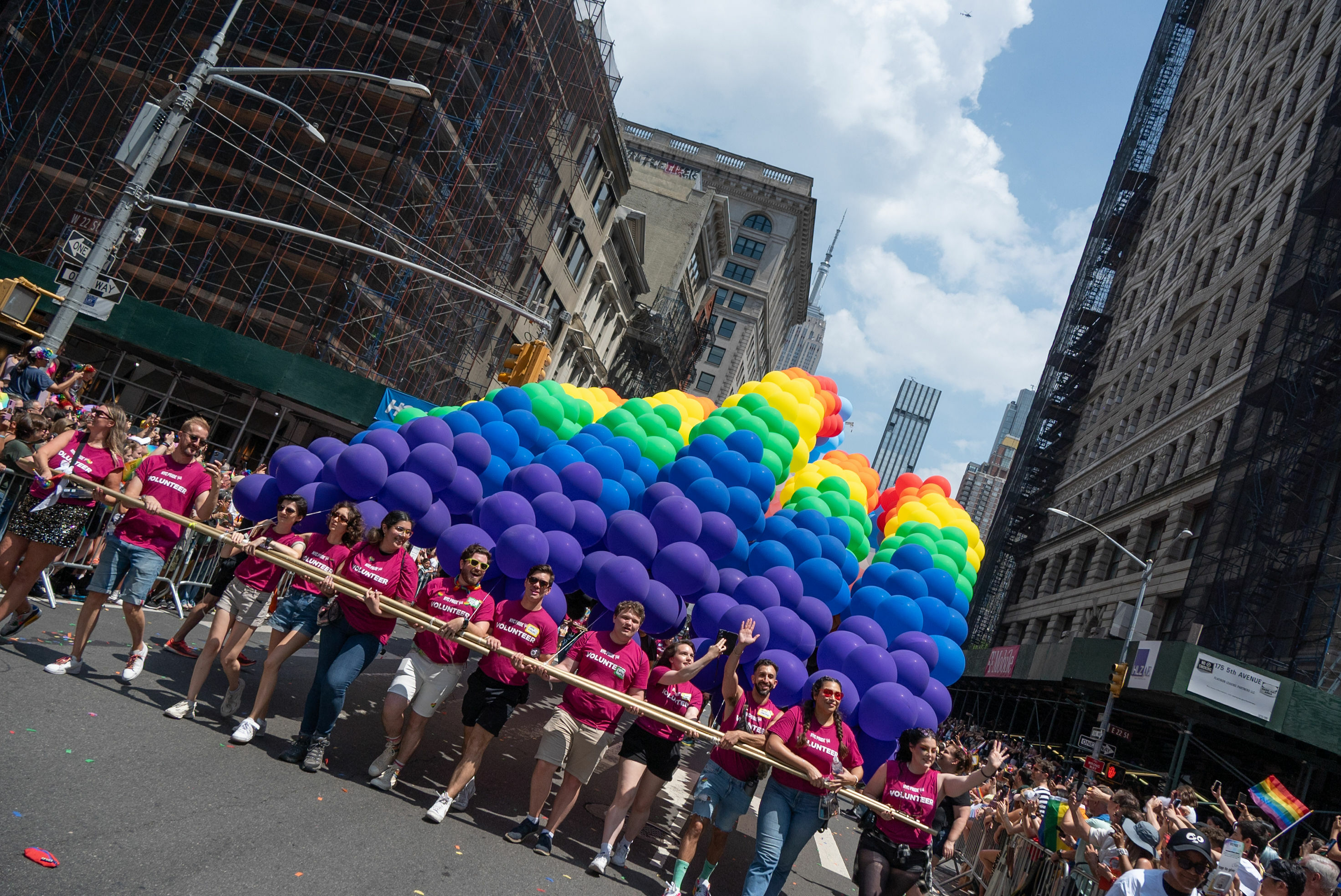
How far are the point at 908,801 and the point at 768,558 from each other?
2752 millimetres

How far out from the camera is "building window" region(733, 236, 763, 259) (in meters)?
83.4

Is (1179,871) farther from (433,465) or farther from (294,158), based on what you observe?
(294,158)

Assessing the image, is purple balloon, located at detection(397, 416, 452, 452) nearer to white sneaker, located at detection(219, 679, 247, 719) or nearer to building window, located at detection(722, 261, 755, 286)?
white sneaker, located at detection(219, 679, 247, 719)

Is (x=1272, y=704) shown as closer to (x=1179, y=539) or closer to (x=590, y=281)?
(x=1179, y=539)

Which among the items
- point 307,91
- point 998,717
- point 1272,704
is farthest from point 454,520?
point 998,717

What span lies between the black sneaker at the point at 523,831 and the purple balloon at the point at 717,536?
276cm

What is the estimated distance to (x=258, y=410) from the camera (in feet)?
86.7

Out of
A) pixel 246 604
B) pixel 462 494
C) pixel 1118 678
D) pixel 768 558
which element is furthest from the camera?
pixel 1118 678

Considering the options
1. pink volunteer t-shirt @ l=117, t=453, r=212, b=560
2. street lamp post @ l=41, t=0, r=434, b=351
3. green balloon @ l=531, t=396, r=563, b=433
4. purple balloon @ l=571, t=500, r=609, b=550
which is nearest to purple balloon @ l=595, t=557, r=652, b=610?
purple balloon @ l=571, t=500, r=609, b=550

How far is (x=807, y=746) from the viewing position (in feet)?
21.3

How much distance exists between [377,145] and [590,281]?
16.3 metres

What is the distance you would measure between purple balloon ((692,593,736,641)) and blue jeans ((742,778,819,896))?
167 centimetres

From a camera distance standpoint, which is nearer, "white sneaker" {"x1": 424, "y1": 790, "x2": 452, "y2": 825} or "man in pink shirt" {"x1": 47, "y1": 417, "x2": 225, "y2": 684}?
"white sneaker" {"x1": 424, "y1": 790, "x2": 452, "y2": 825}

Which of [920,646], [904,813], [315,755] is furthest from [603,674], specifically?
[920,646]
